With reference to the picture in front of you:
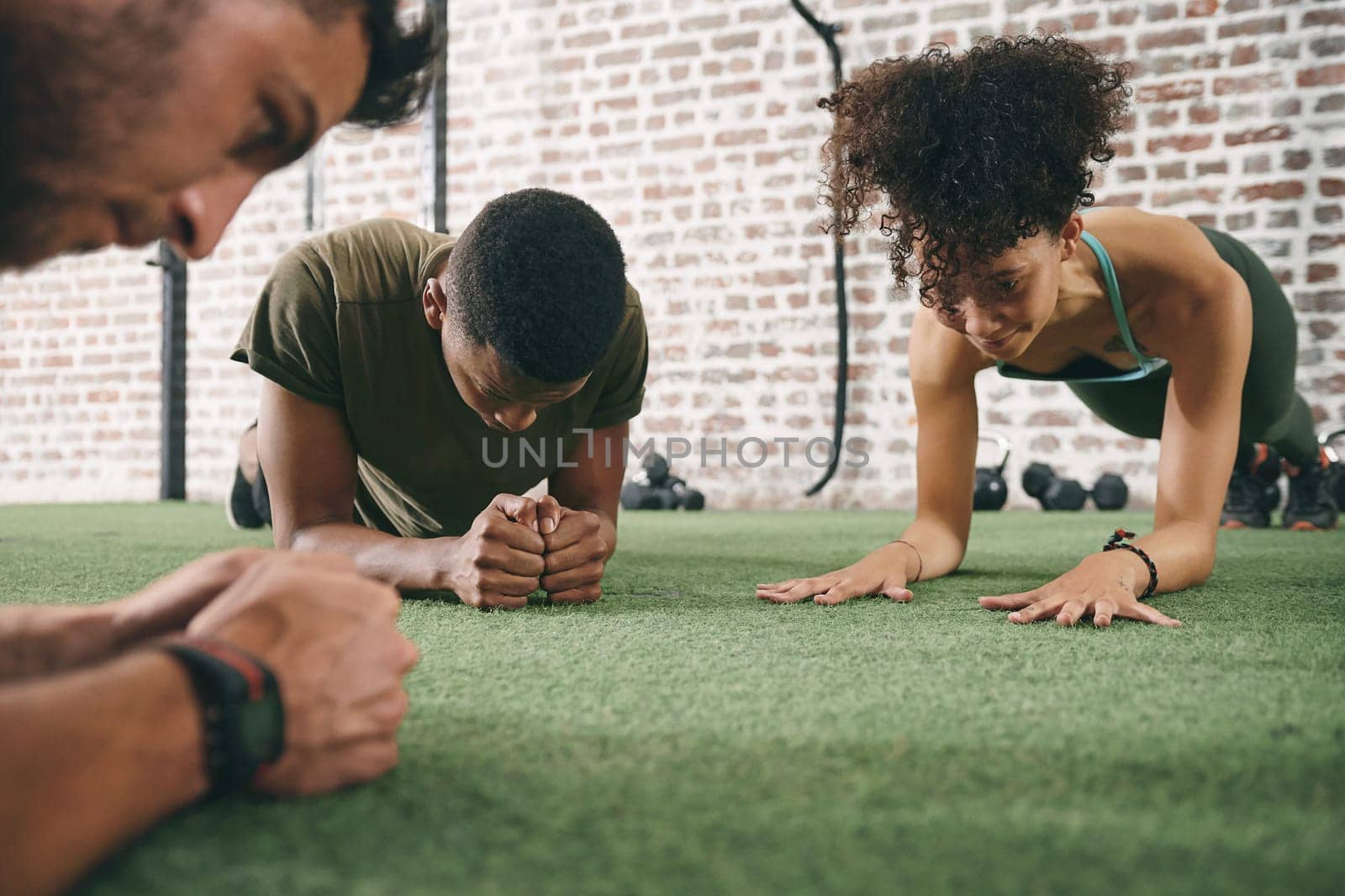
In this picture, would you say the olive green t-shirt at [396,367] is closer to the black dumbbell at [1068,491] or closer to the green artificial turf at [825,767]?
the green artificial turf at [825,767]

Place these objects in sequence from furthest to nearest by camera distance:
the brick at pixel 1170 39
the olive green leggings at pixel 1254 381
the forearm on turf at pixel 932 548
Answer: the brick at pixel 1170 39 < the olive green leggings at pixel 1254 381 < the forearm on turf at pixel 932 548

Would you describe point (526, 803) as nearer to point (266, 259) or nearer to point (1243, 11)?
point (1243, 11)

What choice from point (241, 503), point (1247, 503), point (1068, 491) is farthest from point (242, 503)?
point (1247, 503)

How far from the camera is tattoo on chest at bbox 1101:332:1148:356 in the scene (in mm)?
1750

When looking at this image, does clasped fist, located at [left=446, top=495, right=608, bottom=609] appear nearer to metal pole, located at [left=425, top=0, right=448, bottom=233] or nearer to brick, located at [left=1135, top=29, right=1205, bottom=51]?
metal pole, located at [left=425, top=0, right=448, bottom=233]

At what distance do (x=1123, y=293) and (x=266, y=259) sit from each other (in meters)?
4.73

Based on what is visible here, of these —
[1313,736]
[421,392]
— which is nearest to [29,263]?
[421,392]

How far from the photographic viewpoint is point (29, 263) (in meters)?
0.72

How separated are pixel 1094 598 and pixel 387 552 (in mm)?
979

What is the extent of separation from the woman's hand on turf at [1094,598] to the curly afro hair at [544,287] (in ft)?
2.13

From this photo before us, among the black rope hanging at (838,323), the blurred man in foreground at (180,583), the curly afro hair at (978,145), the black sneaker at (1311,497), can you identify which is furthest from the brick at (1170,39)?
the blurred man in foreground at (180,583)

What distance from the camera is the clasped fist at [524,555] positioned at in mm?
1361

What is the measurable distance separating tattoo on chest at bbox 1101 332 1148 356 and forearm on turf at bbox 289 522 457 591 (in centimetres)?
121

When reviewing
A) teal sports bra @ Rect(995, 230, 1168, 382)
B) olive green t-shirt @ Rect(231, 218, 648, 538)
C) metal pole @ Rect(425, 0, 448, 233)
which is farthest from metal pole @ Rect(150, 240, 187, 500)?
teal sports bra @ Rect(995, 230, 1168, 382)
